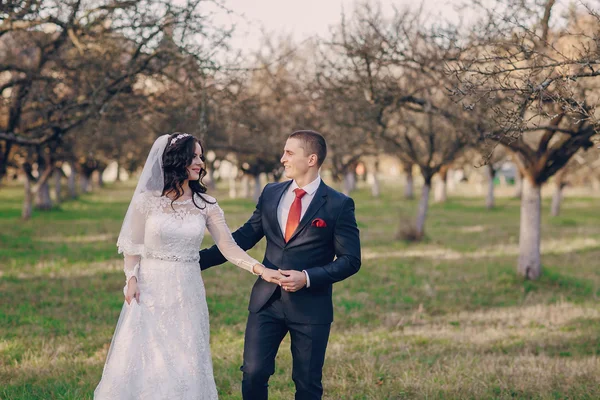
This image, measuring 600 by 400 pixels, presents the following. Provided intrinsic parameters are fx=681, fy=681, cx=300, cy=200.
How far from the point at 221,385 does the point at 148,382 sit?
1.92 meters

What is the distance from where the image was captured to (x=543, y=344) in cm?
921

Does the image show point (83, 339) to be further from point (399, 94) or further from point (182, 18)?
point (399, 94)

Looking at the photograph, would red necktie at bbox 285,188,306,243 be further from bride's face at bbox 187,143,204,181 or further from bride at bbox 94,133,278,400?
bride's face at bbox 187,143,204,181

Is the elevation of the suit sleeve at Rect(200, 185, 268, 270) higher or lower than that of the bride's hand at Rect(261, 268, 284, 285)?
higher

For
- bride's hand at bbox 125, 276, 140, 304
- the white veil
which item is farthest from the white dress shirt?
bride's hand at bbox 125, 276, 140, 304

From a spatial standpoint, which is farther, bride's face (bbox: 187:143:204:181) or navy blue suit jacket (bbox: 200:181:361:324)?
bride's face (bbox: 187:143:204:181)

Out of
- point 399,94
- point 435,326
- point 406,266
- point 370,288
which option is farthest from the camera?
point 406,266

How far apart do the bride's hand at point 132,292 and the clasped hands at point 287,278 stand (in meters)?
0.93

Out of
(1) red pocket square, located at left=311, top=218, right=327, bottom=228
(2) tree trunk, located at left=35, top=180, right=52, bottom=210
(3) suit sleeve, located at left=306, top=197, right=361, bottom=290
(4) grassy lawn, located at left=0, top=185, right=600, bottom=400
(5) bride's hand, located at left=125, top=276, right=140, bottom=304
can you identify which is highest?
(1) red pocket square, located at left=311, top=218, right=327, bottom=228

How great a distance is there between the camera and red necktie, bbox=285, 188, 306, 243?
16.0 ft

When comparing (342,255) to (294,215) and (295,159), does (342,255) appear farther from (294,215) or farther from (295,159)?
(295,159)

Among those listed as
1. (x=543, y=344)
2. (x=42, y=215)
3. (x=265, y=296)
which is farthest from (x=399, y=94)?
(x=42, y=215)

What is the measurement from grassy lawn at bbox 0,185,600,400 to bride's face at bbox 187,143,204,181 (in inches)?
91.0

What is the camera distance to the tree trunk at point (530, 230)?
1366 centimetres
